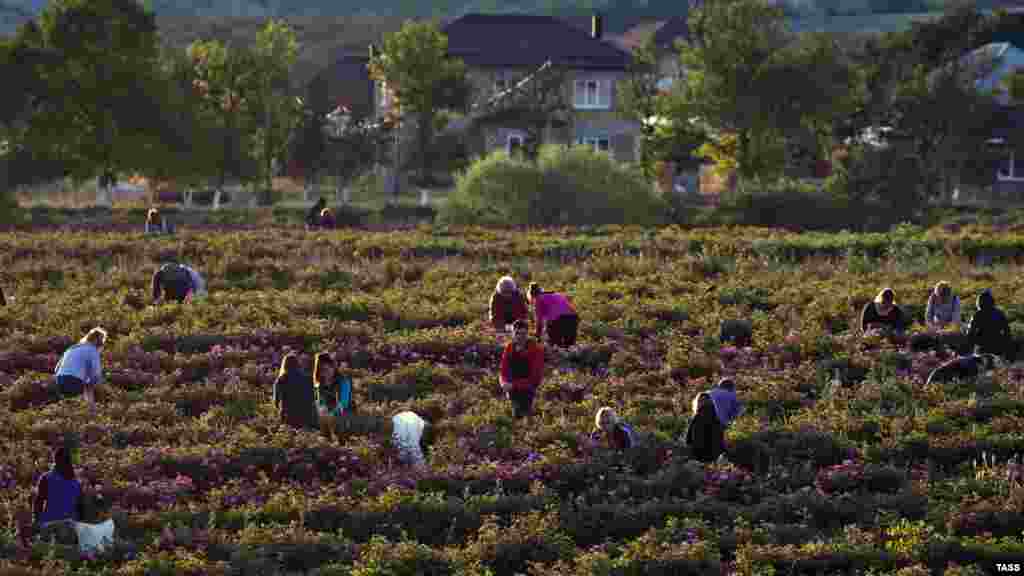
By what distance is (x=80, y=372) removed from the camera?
19406 millimetres

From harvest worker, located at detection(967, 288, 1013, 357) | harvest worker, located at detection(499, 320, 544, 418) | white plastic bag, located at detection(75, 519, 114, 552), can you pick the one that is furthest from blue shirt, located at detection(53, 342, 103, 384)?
harvest worker, located at detection(967, 288, 1013, 357)

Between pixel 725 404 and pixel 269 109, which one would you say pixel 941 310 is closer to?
pixel 725 404

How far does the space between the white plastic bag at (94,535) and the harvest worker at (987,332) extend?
12.7 m

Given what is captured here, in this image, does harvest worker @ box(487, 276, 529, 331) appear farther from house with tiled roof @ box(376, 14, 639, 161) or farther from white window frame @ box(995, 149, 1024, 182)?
white window frame @ box(995, 149, 1024, 182)

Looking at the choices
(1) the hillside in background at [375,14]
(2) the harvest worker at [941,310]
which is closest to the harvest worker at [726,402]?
(2) the harvest worker at [941,310]

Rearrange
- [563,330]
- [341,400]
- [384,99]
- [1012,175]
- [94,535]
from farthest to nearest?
[384,99] → [1012,175] → [563,330] → [341,400] → [94,535]

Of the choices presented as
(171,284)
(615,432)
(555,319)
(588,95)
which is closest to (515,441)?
(615,432)

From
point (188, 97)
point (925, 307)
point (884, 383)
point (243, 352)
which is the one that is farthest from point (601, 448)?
point (188, 97)

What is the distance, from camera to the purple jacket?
18.1m

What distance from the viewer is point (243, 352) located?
73.8ft

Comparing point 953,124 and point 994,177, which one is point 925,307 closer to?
point 953,124

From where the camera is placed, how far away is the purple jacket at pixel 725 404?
1806cm

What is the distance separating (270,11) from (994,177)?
118450 millimetres

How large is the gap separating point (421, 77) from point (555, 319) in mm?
47030
